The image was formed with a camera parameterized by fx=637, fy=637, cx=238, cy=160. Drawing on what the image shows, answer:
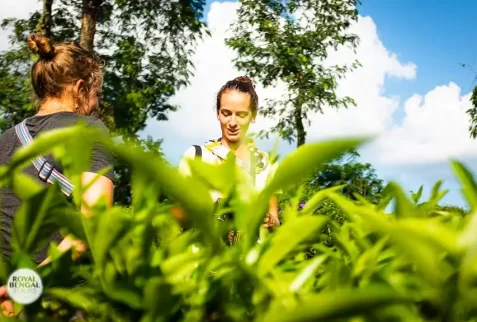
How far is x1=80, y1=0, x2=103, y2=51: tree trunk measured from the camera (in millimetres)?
15938

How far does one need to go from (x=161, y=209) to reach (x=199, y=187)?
15cm

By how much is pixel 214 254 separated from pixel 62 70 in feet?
6.80

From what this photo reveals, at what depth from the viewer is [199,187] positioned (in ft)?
1.37

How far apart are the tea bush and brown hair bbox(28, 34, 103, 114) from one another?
189 centimetres

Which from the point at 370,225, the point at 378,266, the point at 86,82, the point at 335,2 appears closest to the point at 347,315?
the point at 370,225

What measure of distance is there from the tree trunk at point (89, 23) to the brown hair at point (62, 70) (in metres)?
13.8

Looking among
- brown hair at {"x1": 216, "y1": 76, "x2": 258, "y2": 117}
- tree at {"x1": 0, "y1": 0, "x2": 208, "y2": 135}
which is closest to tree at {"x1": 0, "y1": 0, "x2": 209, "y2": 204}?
tree at {"x1": 0, "y1": 0, "x2": 208, "y2": 135}

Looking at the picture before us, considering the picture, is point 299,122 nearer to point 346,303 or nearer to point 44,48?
point 44,48

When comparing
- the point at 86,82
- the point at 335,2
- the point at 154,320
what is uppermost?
the point at 335,2

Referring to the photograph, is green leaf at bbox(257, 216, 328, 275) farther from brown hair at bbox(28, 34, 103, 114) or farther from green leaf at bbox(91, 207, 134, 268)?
brown hair at bbox(28, 34, 103, 114)

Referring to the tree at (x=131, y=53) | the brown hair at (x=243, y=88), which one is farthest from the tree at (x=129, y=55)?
the brown hair at (x=243, y=88)

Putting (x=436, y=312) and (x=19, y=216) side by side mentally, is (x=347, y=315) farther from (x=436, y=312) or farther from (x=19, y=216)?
(x=19, y=216)

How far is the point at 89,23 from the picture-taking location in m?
16.2

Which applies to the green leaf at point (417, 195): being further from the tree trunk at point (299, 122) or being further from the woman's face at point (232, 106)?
the tree trunk at point (299, 122)
